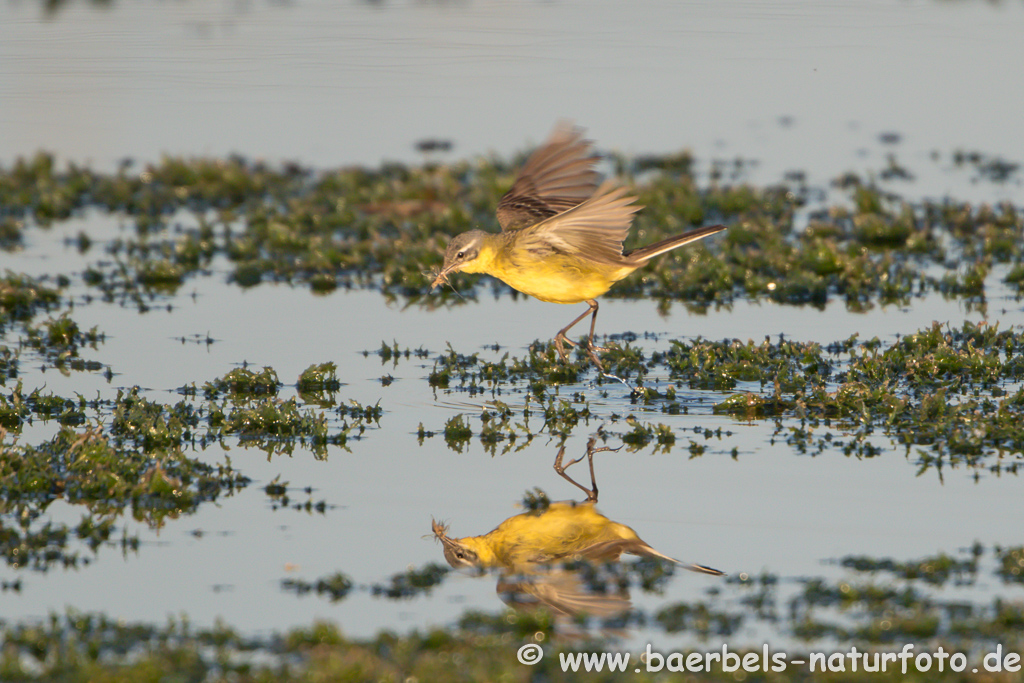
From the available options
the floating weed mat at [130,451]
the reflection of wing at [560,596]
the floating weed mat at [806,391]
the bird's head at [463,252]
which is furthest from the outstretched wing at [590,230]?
the reflection of wing at [560,596]

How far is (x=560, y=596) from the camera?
567cm

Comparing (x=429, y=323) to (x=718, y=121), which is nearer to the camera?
(x=429, y=323)

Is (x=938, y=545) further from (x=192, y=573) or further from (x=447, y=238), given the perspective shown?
(x=447, y=238)

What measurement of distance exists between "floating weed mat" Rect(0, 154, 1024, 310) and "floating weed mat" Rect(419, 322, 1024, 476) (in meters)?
1.79

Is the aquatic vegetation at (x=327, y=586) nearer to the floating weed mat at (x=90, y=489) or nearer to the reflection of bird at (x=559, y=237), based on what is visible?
the floating weed mat at (x=90, y=489)

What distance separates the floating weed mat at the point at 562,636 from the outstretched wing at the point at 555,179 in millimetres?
3477

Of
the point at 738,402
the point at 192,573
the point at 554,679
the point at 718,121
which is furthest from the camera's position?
the point at 718,121

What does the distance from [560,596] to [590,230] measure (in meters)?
2.77

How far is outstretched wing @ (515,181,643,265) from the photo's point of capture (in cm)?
746

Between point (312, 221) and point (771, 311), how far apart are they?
15.8ft

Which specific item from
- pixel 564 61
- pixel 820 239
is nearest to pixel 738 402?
pixel 820 239

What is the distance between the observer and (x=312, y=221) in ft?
43.0

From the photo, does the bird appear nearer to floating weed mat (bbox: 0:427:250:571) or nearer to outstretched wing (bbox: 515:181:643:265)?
floating weed mat (bbox: 0:427:250:571)

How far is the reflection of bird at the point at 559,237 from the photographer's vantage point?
767 centimetres
